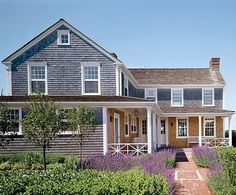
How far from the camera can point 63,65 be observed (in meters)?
22.0

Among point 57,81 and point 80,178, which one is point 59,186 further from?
point 57,81

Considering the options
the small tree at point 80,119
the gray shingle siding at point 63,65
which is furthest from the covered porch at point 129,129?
the gray shingle siding at point 63,65

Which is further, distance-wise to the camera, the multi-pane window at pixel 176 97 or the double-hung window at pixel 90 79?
the multi-pane window at pixel 176 97

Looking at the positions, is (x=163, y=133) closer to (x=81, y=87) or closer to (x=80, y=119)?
(x=81, y=87)

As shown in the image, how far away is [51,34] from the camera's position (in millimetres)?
22078

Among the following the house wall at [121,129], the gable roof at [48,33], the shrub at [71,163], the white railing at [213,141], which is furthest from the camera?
the white railing at [213,141]

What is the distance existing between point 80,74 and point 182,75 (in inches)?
608

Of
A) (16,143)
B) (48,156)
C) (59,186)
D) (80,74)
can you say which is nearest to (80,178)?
(59,186)

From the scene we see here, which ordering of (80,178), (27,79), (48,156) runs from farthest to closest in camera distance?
(27,79), (48,156), (80,178)

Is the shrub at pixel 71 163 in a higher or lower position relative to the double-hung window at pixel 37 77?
lower

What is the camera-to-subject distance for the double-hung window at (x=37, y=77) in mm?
21844

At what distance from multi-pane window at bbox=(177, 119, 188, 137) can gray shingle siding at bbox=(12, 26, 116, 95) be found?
40.1 feet

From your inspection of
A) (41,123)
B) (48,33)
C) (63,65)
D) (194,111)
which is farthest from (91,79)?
(194,111)

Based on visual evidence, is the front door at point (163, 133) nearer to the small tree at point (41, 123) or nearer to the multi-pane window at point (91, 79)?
the multi-pane window at point (91, 79)
